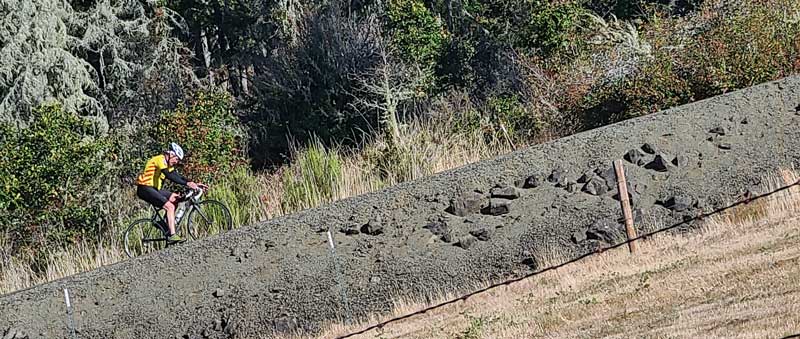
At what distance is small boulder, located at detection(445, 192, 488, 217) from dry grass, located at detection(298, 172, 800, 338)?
8.78 feet

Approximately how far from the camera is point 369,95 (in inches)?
1303

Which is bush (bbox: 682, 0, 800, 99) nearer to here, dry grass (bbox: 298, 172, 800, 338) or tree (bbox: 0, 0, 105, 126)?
dry grass (bbox: 298, 172, 800, 338)

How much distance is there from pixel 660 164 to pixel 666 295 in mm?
7691

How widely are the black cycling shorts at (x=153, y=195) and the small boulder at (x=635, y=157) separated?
7065mm

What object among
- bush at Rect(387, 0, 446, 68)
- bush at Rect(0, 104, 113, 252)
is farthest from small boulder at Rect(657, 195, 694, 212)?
bush at Rect(387, 0, 446, 68)

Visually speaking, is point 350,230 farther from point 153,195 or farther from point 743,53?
point 743,53

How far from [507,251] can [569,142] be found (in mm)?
3182

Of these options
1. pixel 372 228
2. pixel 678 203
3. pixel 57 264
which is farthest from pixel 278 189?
pixel 678 203

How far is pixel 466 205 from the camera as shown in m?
18.4

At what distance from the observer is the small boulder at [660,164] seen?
18922mm

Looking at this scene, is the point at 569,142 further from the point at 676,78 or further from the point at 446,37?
the point at 446,37

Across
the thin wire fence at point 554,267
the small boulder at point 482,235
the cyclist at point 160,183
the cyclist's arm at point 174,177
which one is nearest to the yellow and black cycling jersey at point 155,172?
the cyclist at point 160,183

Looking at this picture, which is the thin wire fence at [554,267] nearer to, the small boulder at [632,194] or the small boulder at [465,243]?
the small boulder at [632,194]

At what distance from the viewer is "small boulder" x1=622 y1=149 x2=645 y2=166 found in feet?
62.7
